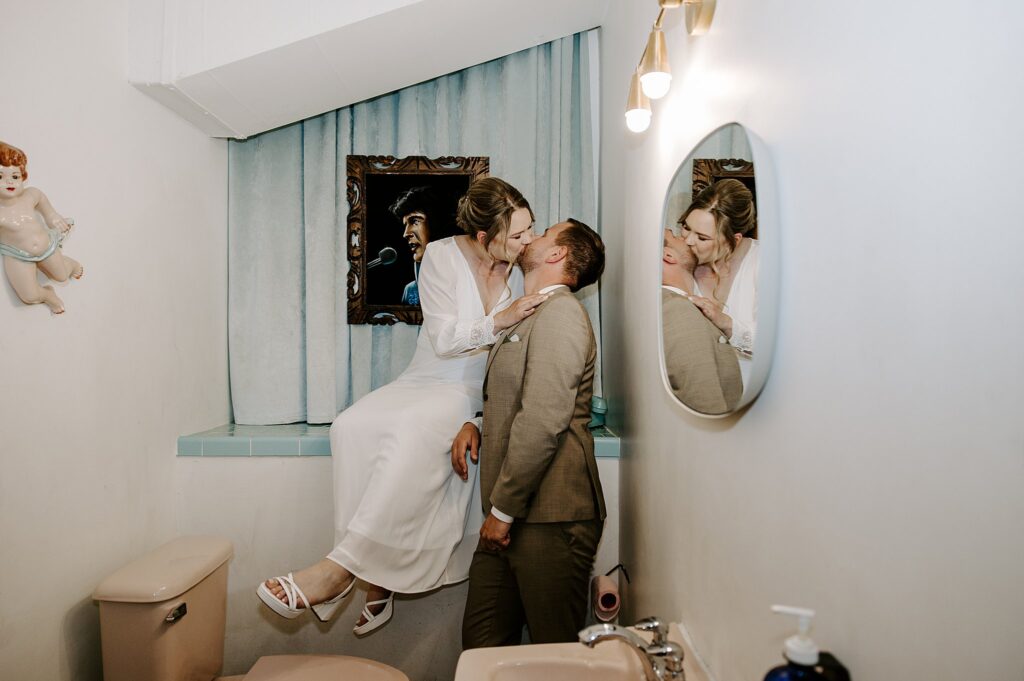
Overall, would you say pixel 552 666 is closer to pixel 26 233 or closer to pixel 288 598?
pixel 288 598

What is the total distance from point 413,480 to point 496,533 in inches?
13.4

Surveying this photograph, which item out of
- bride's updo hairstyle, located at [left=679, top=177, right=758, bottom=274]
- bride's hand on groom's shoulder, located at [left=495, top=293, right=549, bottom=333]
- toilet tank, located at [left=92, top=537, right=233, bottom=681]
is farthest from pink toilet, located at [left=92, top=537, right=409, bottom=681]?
bride's updo hairstyle, located at [left=679, top=177, right=758, bottom=274]

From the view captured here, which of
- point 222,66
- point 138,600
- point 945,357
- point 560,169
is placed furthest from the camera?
point 560,169

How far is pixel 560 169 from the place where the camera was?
2.46 m

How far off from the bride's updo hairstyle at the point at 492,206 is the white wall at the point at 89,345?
3.36 feet

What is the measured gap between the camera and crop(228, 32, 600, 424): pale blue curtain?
247 centimetres

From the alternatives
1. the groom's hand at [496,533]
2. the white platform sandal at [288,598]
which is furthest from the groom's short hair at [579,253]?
the white platform sandal at [288,598]

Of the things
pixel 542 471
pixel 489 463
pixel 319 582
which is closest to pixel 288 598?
pixel 319 582

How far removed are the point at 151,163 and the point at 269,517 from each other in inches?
48.7

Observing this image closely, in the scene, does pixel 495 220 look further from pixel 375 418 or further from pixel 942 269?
pixel 942 269

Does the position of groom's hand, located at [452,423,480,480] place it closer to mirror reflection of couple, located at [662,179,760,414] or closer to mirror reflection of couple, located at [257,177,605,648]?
mirror reflection of couple, located at [257,177,605,648]

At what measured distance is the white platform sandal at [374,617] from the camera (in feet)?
6.34

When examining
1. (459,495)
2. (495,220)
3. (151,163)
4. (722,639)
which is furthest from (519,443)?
(151,163)

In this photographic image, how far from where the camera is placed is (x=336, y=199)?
2.50 metres
